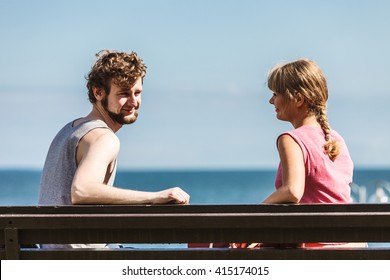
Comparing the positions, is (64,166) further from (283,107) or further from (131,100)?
(283,107)

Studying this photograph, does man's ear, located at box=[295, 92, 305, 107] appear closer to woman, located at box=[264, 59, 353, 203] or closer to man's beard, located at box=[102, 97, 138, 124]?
woman, located at box=[264, 59, 353, 203]

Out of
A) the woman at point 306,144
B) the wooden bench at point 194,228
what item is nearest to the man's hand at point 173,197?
the wooden bench at point 194,228

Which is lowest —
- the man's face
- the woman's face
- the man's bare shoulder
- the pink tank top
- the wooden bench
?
the wooden bench

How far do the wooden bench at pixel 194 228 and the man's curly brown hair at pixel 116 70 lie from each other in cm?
102

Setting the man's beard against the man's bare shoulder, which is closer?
the man's bare shoulder

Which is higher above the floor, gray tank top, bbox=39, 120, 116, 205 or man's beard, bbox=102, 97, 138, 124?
man's beard, bbox=102, 97, 138, 124

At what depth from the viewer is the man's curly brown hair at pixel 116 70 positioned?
16.5 feet

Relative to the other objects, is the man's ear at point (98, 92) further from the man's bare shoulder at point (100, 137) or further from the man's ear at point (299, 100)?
the man's ear at point (299, 100)

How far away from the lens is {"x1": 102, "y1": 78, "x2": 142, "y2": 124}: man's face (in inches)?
200

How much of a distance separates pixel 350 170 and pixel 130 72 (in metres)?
1.16

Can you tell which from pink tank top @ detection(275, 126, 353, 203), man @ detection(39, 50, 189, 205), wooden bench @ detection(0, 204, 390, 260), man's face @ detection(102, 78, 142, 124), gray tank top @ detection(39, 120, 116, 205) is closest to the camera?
wooden bench @ detection(0, 204, 390, 260)

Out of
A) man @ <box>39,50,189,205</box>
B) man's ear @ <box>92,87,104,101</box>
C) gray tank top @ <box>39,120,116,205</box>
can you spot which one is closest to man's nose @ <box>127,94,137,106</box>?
man @ <box>39,50,189,205</box>
